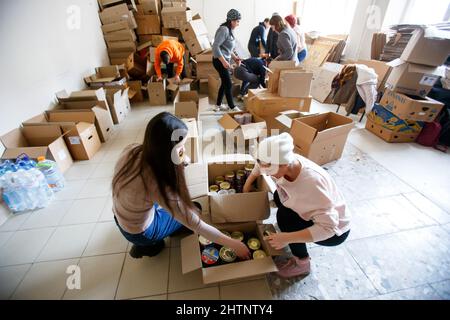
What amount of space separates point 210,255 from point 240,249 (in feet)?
0.69

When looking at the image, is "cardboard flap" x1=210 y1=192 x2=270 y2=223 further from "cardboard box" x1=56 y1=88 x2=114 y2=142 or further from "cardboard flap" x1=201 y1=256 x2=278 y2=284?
"cardboard box" x1=56 y1=88 x2=114 y2=142

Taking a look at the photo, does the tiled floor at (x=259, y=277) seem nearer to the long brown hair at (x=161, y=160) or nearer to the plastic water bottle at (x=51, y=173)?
the plastic water bottle at (x=51, y=173)

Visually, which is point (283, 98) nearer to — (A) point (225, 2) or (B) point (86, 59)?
(B) point (86, 59)

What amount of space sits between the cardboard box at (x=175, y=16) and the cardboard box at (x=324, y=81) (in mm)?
2754

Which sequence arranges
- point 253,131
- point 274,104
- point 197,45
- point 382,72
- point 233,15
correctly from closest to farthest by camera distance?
point 253,131 → point 274,104 → point 233,15 → point 382,72 → point 197,45

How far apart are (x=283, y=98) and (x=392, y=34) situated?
2.24 m

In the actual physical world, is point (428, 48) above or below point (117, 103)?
above

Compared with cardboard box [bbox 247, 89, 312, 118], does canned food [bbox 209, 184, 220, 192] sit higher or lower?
lower

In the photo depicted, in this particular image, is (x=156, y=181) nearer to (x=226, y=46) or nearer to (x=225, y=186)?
(x=225, y=186)

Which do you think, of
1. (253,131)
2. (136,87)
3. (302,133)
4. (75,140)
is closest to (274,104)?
(253,131)

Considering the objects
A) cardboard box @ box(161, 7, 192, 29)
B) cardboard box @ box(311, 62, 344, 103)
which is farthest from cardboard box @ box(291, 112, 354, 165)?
cardboard box @ box(161, 7, 192, 29)

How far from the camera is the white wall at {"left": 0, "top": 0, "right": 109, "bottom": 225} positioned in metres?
2.02

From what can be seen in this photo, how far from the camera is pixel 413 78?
2.45 m

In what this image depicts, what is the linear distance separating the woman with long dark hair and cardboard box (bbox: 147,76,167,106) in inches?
121
